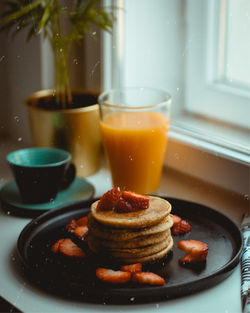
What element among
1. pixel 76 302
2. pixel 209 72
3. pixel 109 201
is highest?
pixel 209 72

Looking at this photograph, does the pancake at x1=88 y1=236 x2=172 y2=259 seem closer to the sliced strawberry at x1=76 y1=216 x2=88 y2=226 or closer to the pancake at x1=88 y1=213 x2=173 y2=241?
the pancake at x1=88 y1=213 x2=173 y2=241

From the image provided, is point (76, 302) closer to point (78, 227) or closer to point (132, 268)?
point (132, 268)

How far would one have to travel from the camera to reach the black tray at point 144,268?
2.72 ft

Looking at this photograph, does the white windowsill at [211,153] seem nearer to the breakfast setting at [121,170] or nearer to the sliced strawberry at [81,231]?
the breakfast setting at [121,170]

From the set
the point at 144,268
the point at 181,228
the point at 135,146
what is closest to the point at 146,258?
the point at 144,268

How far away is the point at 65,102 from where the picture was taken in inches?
53.2

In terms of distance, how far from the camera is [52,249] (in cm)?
97

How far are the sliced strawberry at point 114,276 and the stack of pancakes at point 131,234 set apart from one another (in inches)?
1.5

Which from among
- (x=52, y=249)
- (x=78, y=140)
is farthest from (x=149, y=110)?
(x=52, y=249)

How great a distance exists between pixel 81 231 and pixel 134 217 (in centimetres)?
14

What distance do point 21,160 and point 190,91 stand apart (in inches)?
17.7

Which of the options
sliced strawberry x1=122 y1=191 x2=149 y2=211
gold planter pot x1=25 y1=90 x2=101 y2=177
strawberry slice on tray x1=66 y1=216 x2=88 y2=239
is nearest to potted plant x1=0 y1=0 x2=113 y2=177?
gold planter pot x1=25 y1=90 x2=101 y2=177

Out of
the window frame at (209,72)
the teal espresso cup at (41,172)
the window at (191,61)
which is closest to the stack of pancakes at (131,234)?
the teal espresso cup at (41,172)

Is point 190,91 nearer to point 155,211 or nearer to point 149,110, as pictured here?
point 149,110
